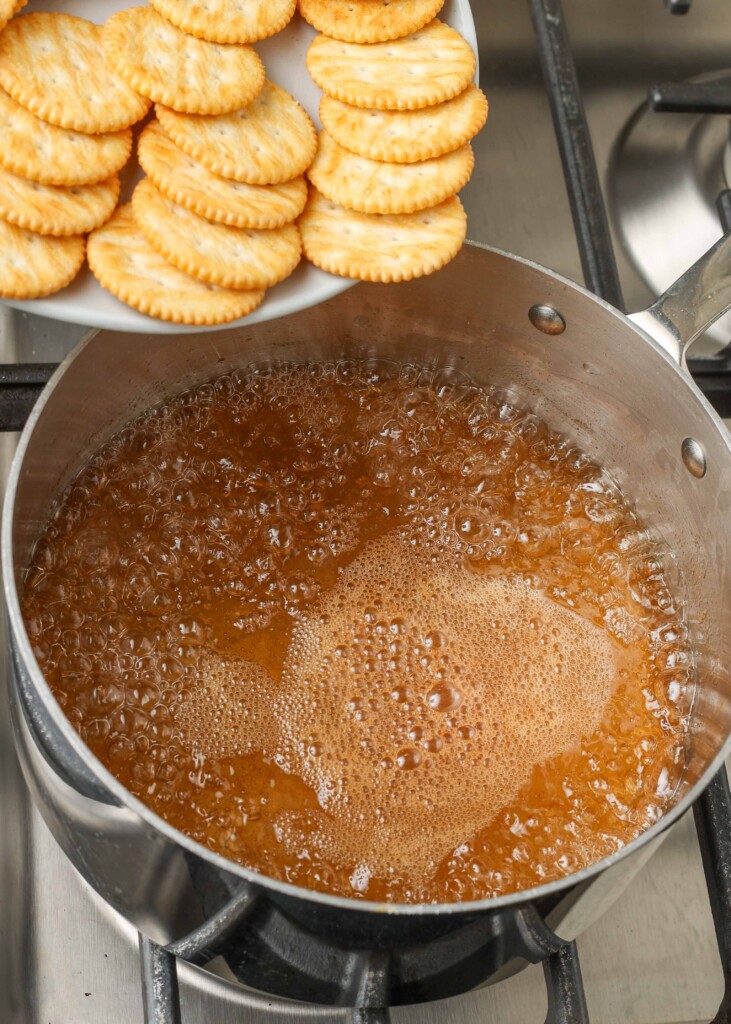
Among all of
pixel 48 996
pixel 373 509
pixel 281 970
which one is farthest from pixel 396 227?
pixel 48 996

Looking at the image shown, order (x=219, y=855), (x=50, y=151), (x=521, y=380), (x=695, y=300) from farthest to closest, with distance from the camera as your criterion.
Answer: (x=521, y=380), (x=695, y=300), (x=50, y=151), (x=219, y=855)

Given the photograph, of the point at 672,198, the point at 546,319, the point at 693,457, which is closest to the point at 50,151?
the point at 546,319

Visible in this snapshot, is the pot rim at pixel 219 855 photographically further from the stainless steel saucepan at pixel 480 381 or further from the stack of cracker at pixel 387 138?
the stack of cracker at pixel 387 138

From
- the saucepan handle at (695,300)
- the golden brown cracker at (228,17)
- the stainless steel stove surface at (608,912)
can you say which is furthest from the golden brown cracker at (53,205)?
the saucepan handle at (695,300)

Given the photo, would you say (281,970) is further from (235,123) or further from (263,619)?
(235,123)

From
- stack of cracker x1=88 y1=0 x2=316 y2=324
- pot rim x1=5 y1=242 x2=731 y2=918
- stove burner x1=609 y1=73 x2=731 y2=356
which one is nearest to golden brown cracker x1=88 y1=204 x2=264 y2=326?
stack of cracker x1=88 y1=0 x2=316 y2=324

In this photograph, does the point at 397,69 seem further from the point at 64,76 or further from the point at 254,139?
the point at 64,76

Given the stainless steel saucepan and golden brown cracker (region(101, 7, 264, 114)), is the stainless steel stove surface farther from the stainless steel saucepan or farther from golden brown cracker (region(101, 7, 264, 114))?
golden brown cracker (region(101, 7, 264, 114))

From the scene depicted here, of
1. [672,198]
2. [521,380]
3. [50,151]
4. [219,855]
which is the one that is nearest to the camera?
[219,855]
